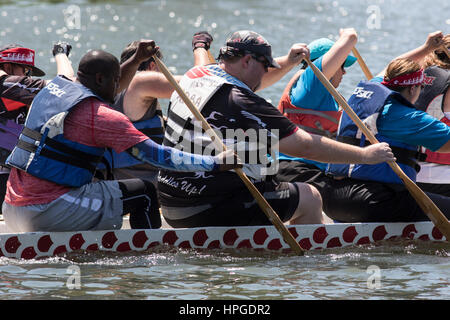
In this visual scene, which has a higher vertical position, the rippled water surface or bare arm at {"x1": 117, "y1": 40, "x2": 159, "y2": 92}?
bare arm at {"x1": 117, "y1": 40, "x2": 159, "y2": 92}

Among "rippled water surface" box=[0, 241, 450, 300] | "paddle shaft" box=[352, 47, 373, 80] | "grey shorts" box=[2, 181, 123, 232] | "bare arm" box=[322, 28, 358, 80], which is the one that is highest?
"paddle shaft" box=[352, 47, 373, 80]

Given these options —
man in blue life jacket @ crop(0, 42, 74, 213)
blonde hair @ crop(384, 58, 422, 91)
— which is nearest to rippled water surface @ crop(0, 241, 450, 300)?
blonde hair @ crop(384, 58, 422, 91)

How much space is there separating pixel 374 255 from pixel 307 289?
1.09 m

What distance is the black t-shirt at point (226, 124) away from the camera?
607 centimetres

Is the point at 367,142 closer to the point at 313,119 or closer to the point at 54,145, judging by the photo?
the point at 313,119

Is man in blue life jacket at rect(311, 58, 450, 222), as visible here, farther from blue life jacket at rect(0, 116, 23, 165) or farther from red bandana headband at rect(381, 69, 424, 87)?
blue life jacket at rect(0, 116, 23, 165)

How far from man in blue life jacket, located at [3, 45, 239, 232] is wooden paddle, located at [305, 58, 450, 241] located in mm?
1221

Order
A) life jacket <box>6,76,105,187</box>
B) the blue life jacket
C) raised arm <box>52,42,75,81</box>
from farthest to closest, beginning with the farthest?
the blue life jacket → raised arm <box>52,42,75,81</box> → life jacket <box>6,76,105,187</box>

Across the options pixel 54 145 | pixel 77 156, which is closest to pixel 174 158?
pixel 77 156

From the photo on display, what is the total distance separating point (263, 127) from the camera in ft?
20.0

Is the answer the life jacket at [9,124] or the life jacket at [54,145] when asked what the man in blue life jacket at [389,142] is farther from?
the life jacket at [9,124]

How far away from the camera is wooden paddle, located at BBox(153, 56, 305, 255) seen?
604 cm

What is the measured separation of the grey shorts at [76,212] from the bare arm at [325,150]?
130 centimetres

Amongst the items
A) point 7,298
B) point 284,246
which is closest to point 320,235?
point 284,246
